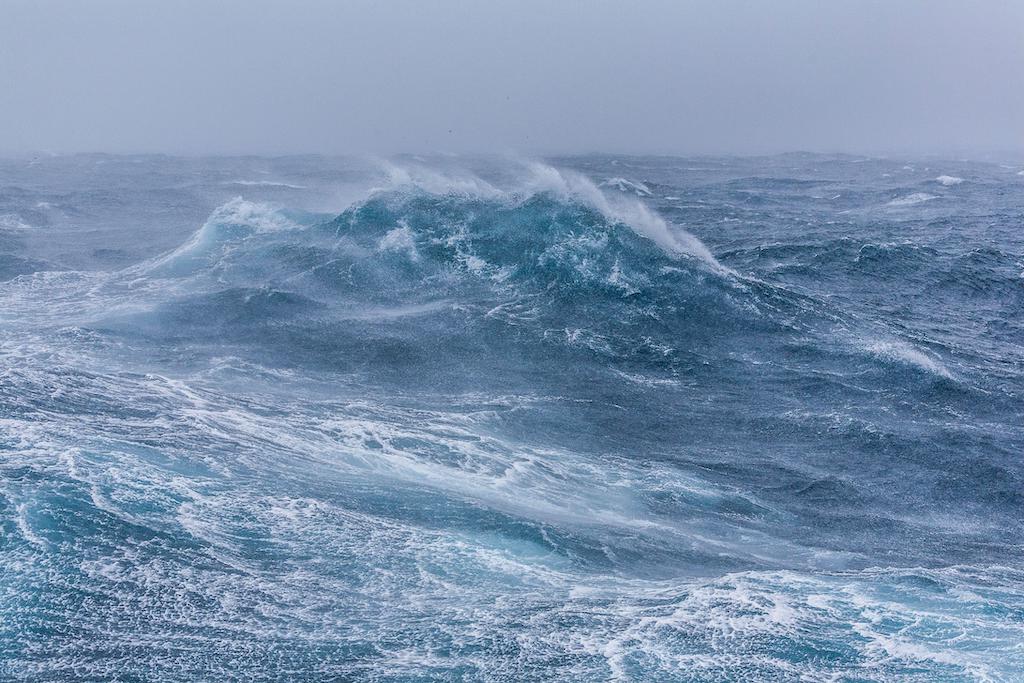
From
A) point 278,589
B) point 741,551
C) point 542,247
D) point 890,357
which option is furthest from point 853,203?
point 278,589

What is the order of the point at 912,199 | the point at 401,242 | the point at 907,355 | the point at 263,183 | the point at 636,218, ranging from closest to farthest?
the point at 907,355, the point at 401,242, the point at 636,218, the point at 912,199, the point at 263,183

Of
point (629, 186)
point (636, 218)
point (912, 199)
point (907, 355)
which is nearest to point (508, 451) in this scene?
point (907, 355)

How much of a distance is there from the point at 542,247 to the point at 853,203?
32128 mm

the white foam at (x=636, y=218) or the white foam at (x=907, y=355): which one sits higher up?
the white foam at (x=636, y=218)

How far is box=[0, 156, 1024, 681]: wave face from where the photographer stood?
13859mm

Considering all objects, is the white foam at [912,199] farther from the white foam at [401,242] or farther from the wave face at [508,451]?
the white foam at [401,242]

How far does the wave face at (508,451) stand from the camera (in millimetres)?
13859

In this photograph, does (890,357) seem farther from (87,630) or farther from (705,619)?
(87,630)

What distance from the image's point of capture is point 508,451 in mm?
20906

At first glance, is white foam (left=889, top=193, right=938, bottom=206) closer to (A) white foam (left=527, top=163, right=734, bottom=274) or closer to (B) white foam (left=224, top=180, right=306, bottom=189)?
(A) white foam (left=527, top=163, right=734, bottom=274)

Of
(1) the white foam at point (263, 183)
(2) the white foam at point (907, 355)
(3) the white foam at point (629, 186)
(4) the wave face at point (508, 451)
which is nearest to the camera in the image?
(4) the wave face at point (508, 451)

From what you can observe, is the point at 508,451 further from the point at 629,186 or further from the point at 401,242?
the point at 629,186

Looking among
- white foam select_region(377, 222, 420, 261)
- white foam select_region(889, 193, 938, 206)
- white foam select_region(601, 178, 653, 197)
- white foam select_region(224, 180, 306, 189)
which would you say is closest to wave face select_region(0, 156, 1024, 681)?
white foam select_region(377, 222, 420, 261)

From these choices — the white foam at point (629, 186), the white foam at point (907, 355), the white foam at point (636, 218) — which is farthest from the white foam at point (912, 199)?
the white foam at point (907, 355)
